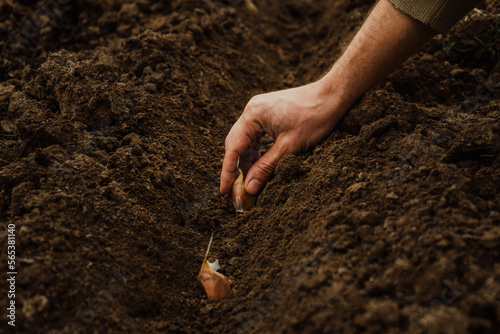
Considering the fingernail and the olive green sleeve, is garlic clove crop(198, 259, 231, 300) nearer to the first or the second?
the fingernail

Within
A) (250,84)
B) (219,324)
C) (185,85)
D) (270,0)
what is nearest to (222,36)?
(250,84)

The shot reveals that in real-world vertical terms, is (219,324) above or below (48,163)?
below

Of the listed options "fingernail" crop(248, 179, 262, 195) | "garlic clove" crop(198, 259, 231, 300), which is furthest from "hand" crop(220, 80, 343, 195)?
"garlic clove" crop(198, 259, 231, 300)

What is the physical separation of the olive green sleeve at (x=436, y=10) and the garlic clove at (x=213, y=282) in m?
1.38

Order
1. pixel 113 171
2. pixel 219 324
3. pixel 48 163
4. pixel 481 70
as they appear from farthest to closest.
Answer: pixel 481 70 → pixel 113 171 → pixel 48 163 → pixel 219 324

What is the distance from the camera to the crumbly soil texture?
A: 130 cm

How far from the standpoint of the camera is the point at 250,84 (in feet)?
10.3

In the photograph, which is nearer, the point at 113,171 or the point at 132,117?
the point at 113,171

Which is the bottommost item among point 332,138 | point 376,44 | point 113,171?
point 332,138

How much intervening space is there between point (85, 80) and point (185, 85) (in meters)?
0.66

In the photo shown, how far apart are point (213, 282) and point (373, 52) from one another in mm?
1256

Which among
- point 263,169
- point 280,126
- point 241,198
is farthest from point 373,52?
point 241,198

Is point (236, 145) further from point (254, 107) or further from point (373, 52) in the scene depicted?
point (373, 52)

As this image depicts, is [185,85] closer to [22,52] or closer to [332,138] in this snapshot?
[332,138]
